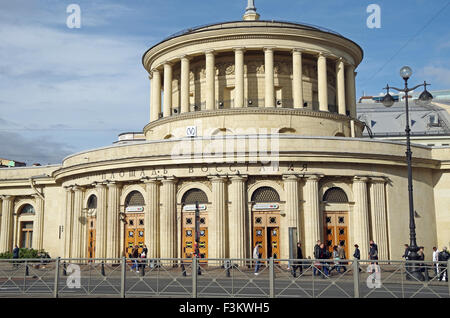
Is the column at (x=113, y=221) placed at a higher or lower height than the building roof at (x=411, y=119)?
lower

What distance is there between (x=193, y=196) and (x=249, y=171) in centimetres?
364

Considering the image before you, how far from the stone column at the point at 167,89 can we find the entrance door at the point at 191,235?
12.2 metres

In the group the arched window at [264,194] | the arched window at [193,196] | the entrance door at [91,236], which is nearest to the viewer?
the arched window at [264,194]

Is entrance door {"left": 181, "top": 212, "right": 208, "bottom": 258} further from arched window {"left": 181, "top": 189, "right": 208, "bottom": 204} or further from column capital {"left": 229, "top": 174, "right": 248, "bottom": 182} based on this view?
column capital {"left": 229, "top": 174, "right": 248, "bottom": 182}

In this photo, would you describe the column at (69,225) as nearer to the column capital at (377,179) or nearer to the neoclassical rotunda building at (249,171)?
the neoclassical rotunda building at (249,171)

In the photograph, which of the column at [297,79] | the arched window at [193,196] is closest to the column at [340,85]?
the column at [297,79]

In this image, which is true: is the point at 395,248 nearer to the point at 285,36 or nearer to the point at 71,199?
the point at 285,36

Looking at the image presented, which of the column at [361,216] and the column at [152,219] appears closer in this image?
the column at [361,216]

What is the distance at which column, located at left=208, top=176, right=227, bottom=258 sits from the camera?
2909cm

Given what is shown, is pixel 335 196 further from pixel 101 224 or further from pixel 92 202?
pixel 92 202

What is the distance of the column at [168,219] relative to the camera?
2994cm

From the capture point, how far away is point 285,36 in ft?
124

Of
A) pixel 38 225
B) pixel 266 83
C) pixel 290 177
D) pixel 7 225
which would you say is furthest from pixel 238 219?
pixel 7 225
